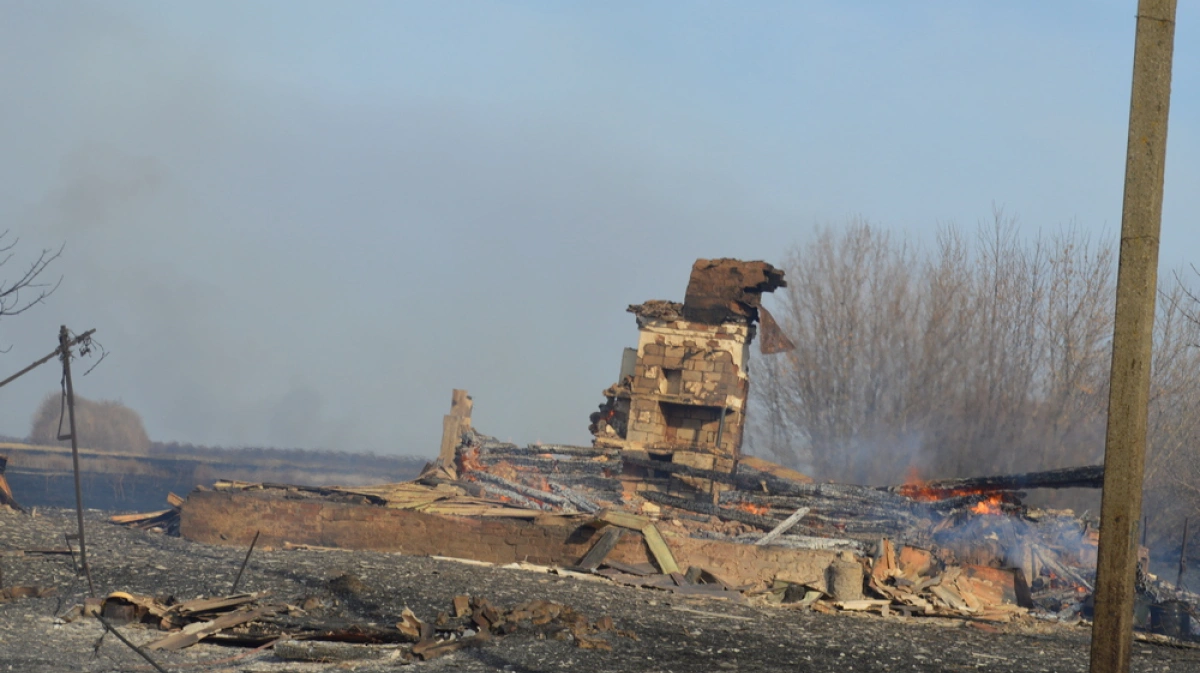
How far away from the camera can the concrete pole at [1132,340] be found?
4645 millimetres

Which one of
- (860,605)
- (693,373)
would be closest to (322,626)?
(860,605)

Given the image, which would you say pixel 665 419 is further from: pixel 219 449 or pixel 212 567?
pixel 219 449

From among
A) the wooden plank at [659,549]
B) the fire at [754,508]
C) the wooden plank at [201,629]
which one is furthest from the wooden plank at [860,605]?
the wooden plank at [201,629]

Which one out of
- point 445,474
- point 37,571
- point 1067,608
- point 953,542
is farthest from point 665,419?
point 37,571

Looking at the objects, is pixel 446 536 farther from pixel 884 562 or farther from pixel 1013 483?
pixel 1013 483

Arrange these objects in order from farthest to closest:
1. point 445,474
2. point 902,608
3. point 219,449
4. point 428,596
A: point 219,449 → point 445,474 → point 902,608 → point 428,596

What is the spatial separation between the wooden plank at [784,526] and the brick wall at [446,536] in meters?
0.99

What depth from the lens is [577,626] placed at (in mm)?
9703

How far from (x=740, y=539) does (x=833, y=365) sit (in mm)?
22951

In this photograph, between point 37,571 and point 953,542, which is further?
point 953,542

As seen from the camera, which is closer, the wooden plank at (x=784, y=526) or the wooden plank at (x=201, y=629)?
the wooden plank at (x=201, y=629)

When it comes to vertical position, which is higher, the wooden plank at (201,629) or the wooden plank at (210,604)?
the wooden plank at (210,604)

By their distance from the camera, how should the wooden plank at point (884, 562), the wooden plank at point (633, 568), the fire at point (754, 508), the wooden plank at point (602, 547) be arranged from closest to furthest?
the wooden plank at point (633, 568)
the wooden plank at point (602, 547)
the wooden plank at point (884, 562)
the fire at point (754, 508)

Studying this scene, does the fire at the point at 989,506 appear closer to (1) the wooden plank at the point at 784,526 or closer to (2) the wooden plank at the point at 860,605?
(1) the wooden plank at the point at 784,526
